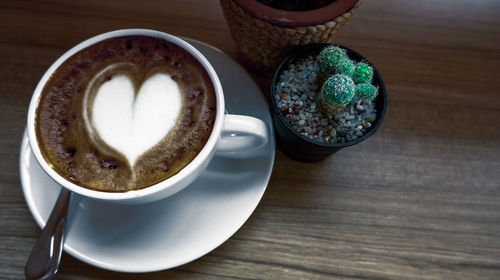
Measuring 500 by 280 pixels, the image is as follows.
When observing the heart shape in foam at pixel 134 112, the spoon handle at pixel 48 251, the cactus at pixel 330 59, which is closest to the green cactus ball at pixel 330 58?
the cactus at pixel 330 59

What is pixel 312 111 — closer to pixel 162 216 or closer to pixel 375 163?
pixel 375 163

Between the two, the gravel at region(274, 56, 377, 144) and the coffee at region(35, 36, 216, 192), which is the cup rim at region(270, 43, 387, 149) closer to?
the gravel at region(274, 56, 377, 144)

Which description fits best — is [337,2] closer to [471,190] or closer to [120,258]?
[471,190]

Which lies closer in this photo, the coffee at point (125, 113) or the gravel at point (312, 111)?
the coffee at point (125, 113)

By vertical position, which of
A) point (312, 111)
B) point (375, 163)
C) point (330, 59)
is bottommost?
point (375, 163)

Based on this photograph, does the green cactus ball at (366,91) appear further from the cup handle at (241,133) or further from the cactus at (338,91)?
the cup handle at (241,133)

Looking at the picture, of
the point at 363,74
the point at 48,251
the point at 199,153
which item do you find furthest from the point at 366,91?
the point at 48,251

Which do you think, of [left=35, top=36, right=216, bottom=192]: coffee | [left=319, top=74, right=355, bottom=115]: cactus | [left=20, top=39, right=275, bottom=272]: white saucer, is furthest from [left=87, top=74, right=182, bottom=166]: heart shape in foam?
[left=319, top=74, right=355, bottom=115]: cactus
